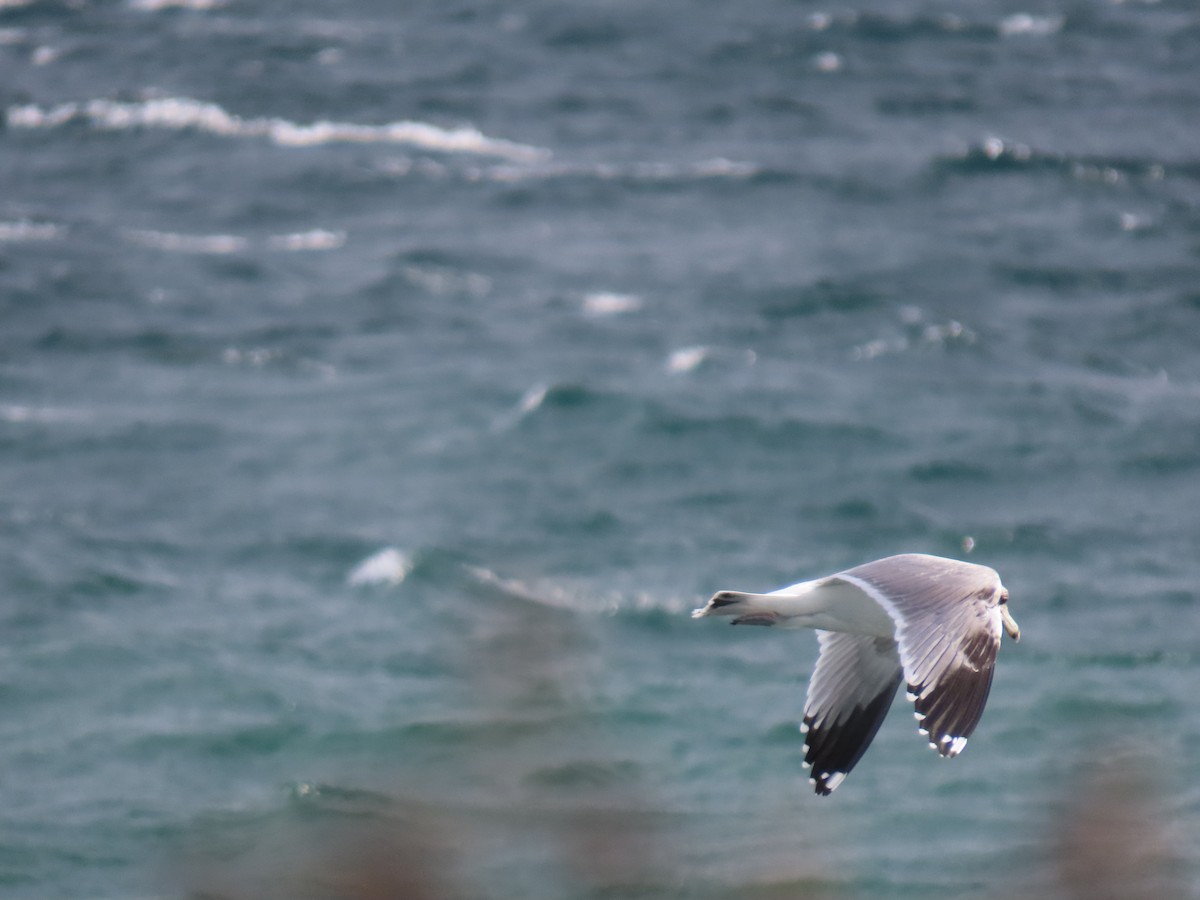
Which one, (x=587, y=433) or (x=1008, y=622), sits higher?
(x=1008, y=622)

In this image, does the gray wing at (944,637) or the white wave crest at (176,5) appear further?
the white wave crest at (176,5)

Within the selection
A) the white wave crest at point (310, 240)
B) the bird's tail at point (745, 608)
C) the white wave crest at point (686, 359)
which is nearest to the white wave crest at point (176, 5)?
the white wave crest at point (310, 240)

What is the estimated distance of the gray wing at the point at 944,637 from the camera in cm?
660

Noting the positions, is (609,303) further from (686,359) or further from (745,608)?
(745,608)

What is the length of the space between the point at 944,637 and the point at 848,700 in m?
1.49

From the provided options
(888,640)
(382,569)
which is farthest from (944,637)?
(382,569)

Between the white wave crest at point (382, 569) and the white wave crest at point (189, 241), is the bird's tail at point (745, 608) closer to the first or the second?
the white wave crest at point (382, 569)

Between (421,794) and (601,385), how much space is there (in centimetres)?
1724

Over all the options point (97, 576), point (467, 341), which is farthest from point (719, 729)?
point (467, 341)

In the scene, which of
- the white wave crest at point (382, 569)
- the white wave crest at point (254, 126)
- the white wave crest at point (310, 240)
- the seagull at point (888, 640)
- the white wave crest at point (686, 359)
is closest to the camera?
the seagull at point (888, 640)

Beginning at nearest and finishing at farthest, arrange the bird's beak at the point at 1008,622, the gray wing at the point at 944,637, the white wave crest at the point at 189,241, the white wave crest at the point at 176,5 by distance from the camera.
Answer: the gray wing at the point at 944,637 → the bird's beak at the point at 1008,622 → the white wave crest at the point at 189,241 → the white wave crest at the point at 176,5

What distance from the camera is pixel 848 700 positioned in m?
8.32

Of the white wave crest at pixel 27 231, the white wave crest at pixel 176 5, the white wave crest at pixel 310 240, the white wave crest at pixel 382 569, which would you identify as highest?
the white wave crest at pixel 176 5

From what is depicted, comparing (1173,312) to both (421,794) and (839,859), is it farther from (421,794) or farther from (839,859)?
(421,794)
